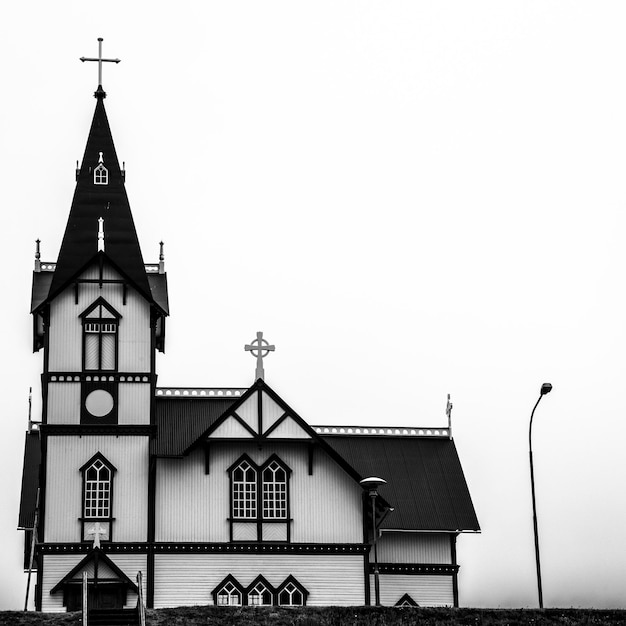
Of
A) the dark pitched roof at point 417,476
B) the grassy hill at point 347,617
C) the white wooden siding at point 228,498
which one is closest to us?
the grassy hill at point 347,617

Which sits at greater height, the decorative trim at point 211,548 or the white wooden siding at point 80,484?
the white wooden siding at point 80,484

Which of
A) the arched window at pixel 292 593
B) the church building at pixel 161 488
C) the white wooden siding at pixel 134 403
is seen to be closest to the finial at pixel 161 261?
the church building at pixel 161 488

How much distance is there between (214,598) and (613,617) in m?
13.1

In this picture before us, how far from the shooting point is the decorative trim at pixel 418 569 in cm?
4978

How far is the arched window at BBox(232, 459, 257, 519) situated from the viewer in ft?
156

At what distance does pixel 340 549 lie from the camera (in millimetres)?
47594

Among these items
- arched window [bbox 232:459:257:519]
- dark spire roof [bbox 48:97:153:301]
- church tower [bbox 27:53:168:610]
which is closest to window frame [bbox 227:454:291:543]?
arched window [bbox 232:459:257:519]

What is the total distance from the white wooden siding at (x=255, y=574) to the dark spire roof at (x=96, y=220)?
903 centimetres

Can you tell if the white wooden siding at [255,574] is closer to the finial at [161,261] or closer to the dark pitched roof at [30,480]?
the dark pitched roof at [30,480]

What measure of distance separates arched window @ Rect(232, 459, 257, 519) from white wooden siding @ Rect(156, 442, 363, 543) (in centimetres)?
28

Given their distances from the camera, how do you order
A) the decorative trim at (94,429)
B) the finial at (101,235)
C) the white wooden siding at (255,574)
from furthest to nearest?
the finial at (101,235) < the decorative trim at (94,429) < the white wooden siding at (255,574)

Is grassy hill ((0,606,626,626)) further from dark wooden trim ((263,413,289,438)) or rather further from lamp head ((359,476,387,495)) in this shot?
dark wooden trim ((263,413,289,438))

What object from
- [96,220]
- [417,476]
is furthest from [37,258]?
[417,476]

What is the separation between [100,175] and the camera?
51.5 m
